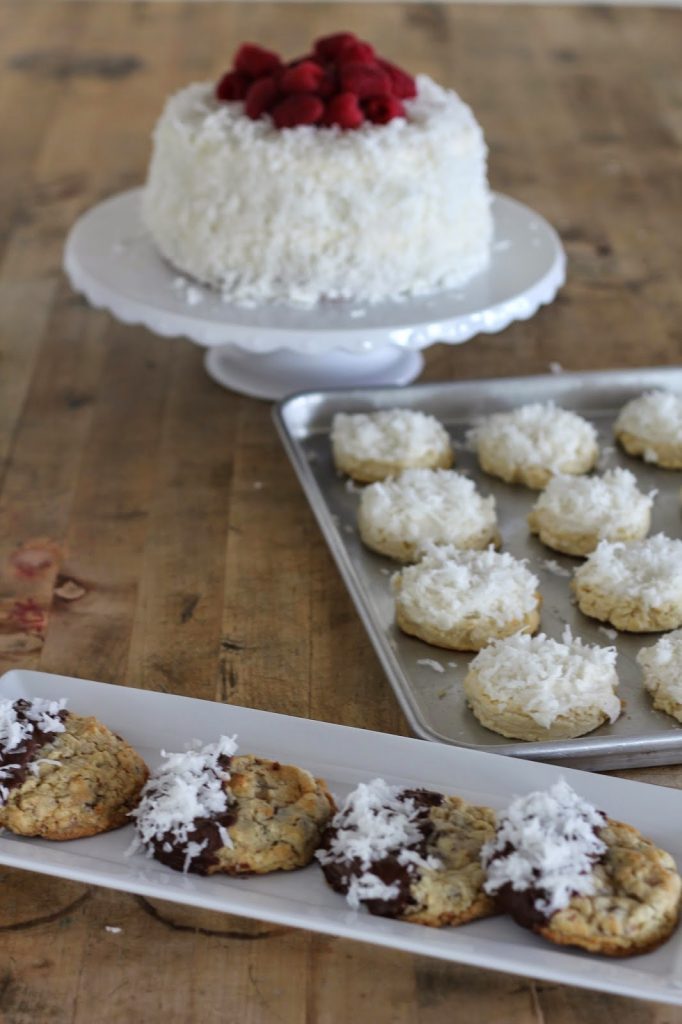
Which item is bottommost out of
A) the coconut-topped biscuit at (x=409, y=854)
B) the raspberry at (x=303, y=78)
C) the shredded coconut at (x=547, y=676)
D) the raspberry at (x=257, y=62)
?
the shredded coconut at (x=547, y=676)

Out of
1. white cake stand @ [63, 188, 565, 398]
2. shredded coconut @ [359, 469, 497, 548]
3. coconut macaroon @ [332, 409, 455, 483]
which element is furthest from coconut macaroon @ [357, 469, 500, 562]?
white cake stand @ [63, 188, 565, 398]

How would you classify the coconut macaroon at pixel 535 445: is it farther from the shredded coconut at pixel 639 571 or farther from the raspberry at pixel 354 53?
the raspberry at pixel 354 53

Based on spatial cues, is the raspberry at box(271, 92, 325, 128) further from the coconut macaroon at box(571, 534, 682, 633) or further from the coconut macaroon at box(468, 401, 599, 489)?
the coconut macaroon at box(571, 534, 682, 633)

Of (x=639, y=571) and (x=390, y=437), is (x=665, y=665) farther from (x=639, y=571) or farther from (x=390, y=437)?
(x=390, y=437)

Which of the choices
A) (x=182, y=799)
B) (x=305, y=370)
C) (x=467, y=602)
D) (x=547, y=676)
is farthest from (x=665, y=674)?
(x=305, y=370)

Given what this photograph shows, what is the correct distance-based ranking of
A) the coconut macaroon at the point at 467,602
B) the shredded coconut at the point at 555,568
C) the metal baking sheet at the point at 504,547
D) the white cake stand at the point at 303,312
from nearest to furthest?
1. the metal baking sheet at the point at 504,547
2. the coconut macaroon at the point at 467,602
3. the shredded coconut at the point at 555,568
4. the white cake stand at the point at 303,312

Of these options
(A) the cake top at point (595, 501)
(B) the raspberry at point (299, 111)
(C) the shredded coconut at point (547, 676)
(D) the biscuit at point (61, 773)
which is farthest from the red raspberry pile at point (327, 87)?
(D) the biscuit at point (61, 773)
